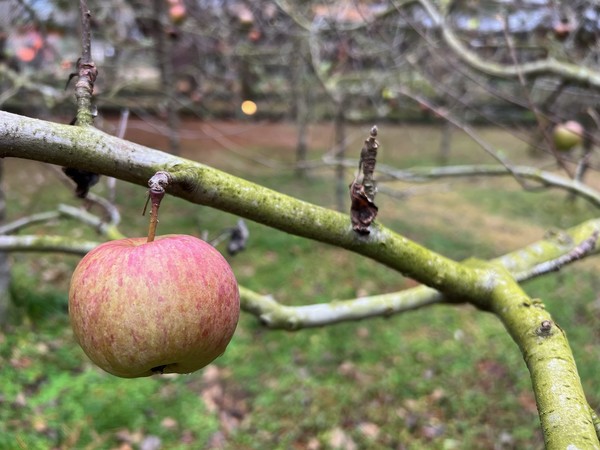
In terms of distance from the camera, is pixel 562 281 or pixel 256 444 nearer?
pixel 256 444

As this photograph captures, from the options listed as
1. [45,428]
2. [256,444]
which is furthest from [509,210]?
[45,428]

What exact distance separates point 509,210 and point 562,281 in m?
2.94

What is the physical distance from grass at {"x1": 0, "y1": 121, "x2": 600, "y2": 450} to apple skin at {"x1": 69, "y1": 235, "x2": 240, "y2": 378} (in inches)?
96.7

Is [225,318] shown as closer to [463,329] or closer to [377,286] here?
[463,329]

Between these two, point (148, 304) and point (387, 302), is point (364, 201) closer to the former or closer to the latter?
point (148, 304)

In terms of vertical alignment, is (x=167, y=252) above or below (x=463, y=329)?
below

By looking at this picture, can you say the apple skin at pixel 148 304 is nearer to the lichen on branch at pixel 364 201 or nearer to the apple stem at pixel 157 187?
the apple stem at pixel 157 187

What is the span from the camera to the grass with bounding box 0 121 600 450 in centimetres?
330

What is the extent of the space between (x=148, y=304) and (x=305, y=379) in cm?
316

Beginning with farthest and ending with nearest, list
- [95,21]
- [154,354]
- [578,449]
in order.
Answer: [95,21], [154,354], [578,449]

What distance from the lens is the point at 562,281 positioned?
535 cm

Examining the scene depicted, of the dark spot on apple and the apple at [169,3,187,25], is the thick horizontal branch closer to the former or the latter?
the dark spot on apple

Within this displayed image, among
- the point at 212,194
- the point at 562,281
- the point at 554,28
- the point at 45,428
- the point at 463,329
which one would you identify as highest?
the point at 554,28

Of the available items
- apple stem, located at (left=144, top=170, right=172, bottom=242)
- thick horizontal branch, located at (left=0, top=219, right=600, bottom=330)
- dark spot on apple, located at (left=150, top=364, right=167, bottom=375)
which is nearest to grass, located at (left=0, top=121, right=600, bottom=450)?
thick horizontal branch, located at (left=0, top=219, right=600, bottom=330)
